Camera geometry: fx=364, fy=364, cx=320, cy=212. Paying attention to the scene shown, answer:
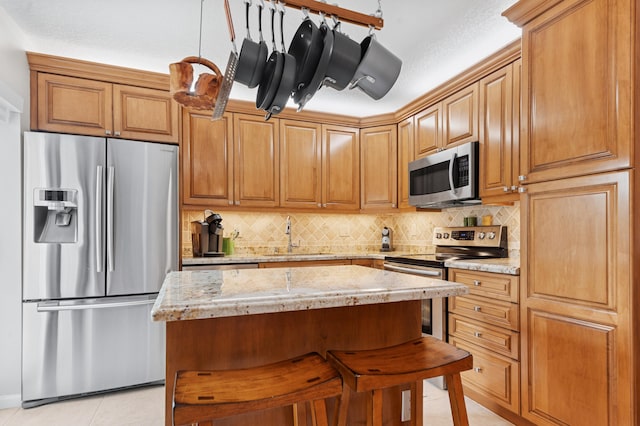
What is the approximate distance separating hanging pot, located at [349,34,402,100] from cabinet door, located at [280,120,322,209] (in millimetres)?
2172

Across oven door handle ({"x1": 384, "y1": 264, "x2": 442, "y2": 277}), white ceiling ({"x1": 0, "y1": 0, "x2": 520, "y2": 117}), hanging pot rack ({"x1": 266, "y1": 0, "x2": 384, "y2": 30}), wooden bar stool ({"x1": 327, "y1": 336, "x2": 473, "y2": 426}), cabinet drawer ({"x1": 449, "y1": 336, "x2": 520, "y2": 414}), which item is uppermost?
white ceiling ({"x1": 0, "y1": 0, "x2": 520, "y2": 117})

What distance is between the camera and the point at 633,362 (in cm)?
157

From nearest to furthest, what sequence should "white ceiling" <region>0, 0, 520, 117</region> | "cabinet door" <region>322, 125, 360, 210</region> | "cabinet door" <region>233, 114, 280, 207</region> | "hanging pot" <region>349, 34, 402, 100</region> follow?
"hanging pot" <region>349, 34, 402, 100</region> → "white ceiling" <region>0, 0, 520, 117</region> → "cabinet door" <region>233, 114, 280, 207</region> → "cabinet door" <region>322, 125, 360, 210</region>

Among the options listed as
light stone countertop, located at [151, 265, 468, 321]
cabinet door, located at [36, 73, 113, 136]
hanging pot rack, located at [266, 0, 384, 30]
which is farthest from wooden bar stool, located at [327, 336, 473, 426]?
cabinet door, located at [36, 73, 113, 136]

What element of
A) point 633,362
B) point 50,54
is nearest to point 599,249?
point 633,362

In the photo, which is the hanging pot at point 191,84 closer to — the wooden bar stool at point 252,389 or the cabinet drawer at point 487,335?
the wooden bar stool at point 252,389

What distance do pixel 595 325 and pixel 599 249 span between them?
35 cm

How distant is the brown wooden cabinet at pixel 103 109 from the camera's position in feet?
8.74

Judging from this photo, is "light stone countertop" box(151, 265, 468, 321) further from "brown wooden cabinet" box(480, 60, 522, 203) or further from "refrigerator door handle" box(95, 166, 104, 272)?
"brown wooden cabinet" box(480, 60, 522, 203)

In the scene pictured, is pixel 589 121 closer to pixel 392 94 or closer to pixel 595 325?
pixel 595 325

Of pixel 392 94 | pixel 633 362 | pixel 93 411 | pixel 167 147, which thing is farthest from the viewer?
pixel 392 94

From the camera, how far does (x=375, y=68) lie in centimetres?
145

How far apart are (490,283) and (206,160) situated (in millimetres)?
2517

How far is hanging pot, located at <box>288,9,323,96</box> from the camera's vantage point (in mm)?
1366
